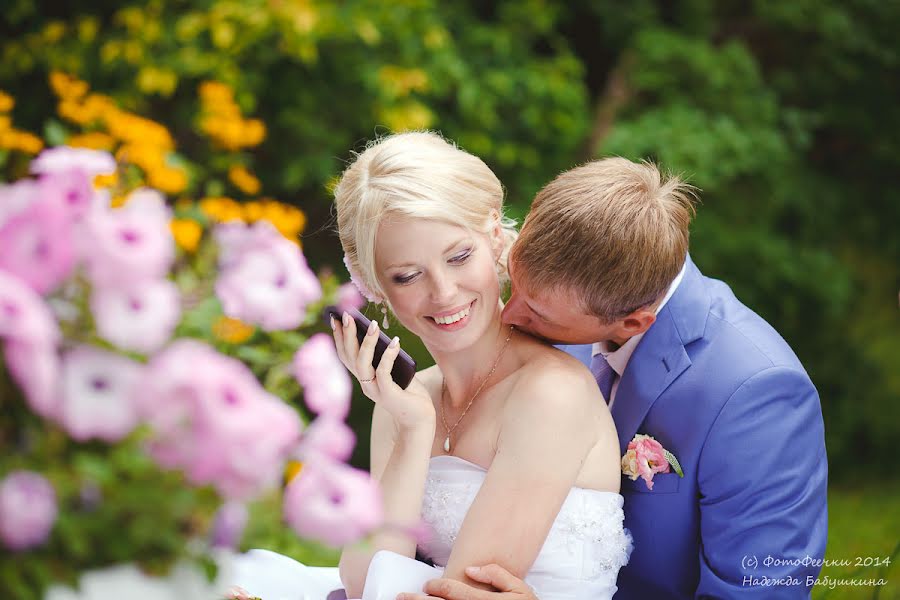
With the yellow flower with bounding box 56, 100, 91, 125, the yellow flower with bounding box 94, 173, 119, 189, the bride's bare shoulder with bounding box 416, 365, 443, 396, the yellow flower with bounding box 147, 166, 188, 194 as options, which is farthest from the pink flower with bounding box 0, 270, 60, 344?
the yellow flower with bounding box 56, 100, 91, 125

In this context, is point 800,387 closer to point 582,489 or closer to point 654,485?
point 654,485

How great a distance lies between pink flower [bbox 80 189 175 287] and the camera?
103 centimetres

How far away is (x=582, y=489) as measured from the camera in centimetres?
245

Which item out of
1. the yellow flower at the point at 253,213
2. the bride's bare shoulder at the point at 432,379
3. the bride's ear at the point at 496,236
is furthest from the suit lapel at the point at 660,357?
the yellow flower at the point at 253,213

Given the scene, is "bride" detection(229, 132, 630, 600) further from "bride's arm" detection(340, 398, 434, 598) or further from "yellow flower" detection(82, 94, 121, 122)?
"yellow flower" detection(82, 94, 121, 122)

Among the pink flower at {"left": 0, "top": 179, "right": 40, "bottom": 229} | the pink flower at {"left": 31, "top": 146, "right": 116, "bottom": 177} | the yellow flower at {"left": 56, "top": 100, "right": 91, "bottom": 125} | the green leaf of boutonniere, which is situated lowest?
the yellow flower at {"left": 56, "top": 100, "right": 91, "bottom": 125}

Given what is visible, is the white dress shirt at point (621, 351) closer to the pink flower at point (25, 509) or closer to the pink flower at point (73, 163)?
the pink flower at point (73, 163)

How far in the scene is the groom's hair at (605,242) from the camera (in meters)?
2.38

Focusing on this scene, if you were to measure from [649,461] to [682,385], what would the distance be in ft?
0.73

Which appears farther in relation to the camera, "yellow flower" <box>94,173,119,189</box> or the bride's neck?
the bride's neck

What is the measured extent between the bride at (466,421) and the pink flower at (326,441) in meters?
1.15

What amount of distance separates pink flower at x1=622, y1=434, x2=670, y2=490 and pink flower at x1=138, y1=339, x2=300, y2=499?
1651 millimetres

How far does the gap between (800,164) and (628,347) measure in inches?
197

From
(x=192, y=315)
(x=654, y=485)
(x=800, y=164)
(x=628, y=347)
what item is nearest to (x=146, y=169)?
(x=628, y=347)
